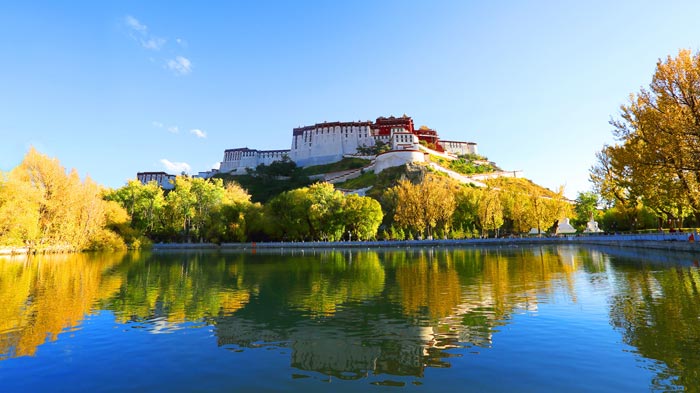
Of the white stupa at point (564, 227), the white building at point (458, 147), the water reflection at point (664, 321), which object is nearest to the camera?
the water reflection at point (664, 321)

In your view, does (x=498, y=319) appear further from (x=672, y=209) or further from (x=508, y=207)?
(x=508, y=207)

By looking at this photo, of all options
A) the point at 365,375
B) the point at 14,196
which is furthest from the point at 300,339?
the point at 14,196

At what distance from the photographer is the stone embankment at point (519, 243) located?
124 ft

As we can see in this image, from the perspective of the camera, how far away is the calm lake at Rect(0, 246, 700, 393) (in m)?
7.87

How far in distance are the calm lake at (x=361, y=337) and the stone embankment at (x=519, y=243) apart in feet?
70.9

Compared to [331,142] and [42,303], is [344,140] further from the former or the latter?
[42,303]

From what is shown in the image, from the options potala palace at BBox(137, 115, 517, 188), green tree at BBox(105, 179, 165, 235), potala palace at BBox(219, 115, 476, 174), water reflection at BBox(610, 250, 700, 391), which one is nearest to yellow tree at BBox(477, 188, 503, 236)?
potala palace at BBox(137, 115, 517, 188)

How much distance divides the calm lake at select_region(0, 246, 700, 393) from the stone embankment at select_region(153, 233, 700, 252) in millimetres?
21597

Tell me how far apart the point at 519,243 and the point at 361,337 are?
5720cm

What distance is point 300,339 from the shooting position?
1086 cm

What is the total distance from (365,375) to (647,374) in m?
5.41

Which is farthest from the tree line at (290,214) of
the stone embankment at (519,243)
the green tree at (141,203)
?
the stone embankment at (519,243)

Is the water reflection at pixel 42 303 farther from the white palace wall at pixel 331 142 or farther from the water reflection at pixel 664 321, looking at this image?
the white palace wall at pixel 331 142

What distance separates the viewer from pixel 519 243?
61.8m
